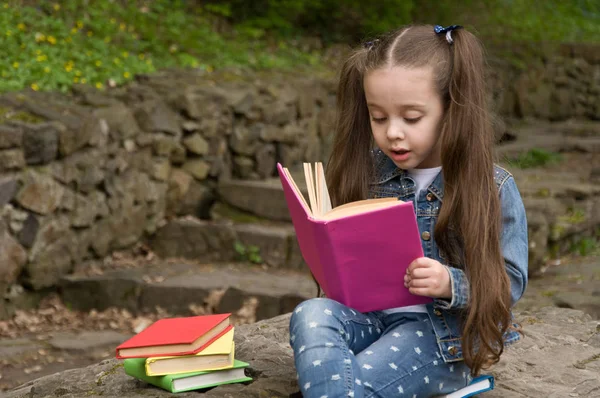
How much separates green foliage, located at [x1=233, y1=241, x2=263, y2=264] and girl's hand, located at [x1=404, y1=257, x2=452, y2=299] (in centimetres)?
337

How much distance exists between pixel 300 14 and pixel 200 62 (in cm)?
277

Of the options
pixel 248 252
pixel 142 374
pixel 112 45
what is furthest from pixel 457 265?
pixel 112 45

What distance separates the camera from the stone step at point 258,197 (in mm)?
5938

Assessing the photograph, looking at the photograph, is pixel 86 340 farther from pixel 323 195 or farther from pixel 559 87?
pixel 559 87

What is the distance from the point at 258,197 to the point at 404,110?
374 centimetres

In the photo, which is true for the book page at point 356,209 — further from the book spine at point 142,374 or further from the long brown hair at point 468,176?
the book spine at point 142,374

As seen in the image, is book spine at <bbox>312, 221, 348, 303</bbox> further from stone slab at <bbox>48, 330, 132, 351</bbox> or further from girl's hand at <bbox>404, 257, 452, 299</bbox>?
stone slab at <bbox>48, 330, 132, 351</bbox>

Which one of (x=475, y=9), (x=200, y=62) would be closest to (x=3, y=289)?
(x=200, y=62)

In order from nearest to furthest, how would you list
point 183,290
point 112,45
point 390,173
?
point 390,173 → point 183,290 → point 112,45

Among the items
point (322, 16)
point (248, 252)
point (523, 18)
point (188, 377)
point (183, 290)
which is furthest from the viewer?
point (523, 18)

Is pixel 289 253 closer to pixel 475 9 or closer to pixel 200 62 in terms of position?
pixel 200 62

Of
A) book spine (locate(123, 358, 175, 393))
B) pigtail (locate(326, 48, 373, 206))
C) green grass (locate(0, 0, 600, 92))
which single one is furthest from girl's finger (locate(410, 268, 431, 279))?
green grass (locate(0, 0, 600, 92))

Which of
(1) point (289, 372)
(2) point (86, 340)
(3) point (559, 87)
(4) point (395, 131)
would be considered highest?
(4) point (395, 131)

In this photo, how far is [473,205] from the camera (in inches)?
91.0
